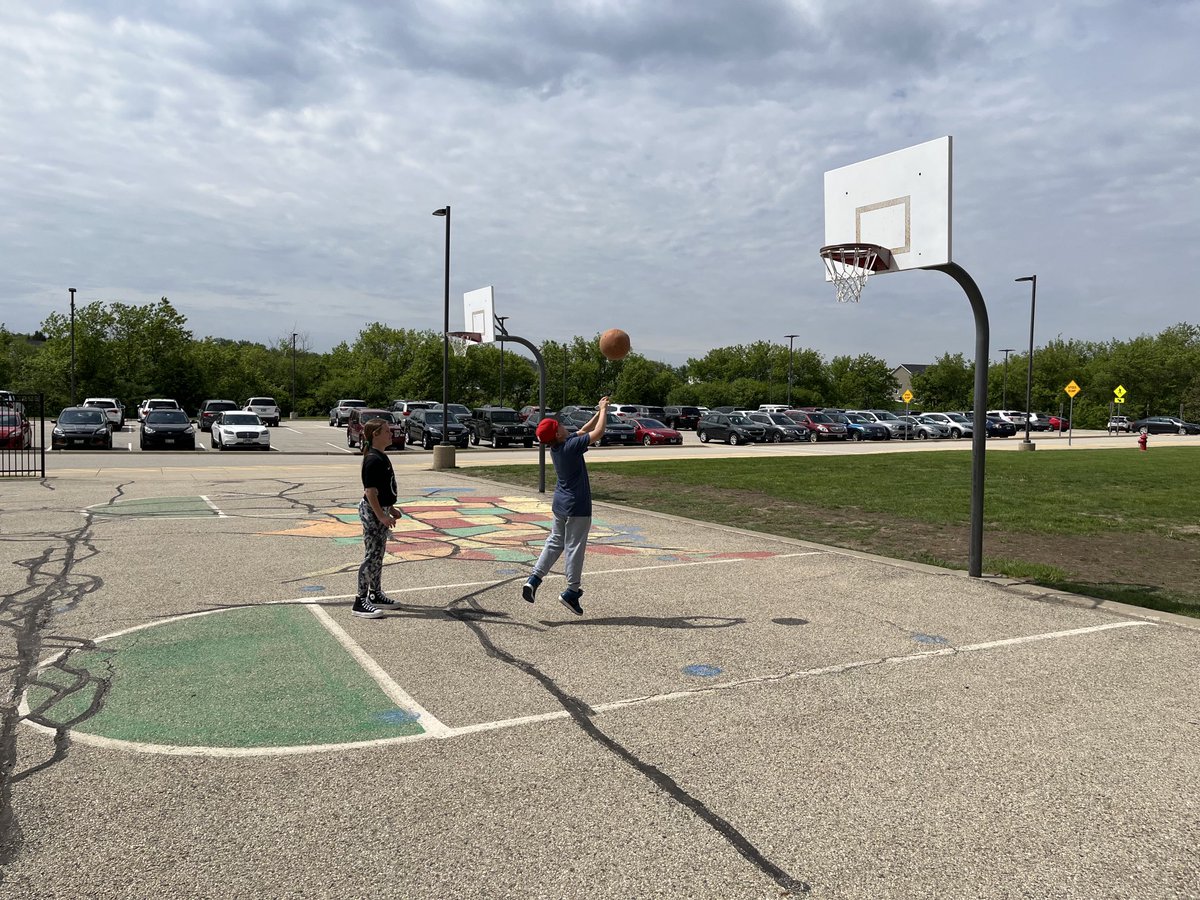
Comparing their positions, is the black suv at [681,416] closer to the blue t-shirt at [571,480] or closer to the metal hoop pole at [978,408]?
the metal hoop pole at [978,408]

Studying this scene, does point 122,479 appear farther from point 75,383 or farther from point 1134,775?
point 75,383

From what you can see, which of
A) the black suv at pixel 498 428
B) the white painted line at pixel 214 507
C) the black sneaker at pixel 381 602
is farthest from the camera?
the black suv at pixel 498 428

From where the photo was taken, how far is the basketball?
757 cm

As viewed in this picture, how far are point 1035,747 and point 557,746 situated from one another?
7.75 ft

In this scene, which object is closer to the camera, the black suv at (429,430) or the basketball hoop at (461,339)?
the basketball hoop at (461,339)

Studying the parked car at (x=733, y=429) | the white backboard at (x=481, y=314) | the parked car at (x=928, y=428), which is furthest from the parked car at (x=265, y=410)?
the parked car at (x=928, y=428)

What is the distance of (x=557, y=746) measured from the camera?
13.8ft

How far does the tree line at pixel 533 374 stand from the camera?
65.6 metres

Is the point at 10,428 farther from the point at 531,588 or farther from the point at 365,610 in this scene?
the point at 531,588

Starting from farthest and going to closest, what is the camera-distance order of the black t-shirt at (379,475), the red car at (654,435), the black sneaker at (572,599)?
the red car at (654,435) → the black sneaker at (572,599) → the black t-shirt at (379,475)

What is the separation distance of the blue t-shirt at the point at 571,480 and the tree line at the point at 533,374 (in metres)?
59.0

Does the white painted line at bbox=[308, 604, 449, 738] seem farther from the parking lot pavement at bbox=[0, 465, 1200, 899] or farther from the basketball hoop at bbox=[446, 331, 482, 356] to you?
the basketball hoop at bbox=[446, 331, 482, 356]

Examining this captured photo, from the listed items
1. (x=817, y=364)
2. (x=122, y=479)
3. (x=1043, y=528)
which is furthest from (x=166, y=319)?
(x=1043, y=528)

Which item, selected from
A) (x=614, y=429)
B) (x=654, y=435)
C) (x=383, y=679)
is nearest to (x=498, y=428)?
(x=614, y=429)
